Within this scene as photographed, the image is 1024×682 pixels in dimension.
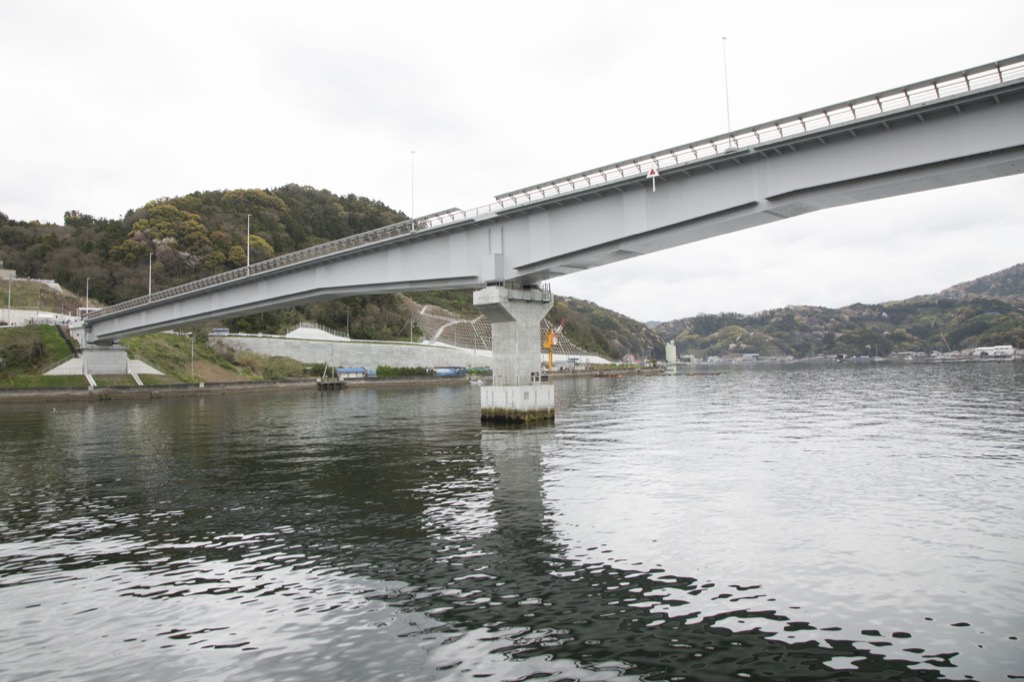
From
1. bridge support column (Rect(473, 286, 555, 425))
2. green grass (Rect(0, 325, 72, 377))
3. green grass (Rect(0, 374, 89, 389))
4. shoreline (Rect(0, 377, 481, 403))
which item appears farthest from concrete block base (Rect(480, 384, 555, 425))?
green grass (Rect(0, 325, 72, 377))

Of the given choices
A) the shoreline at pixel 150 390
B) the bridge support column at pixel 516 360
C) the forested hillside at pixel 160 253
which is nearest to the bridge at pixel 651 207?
the bridge support column at pixel 516 360

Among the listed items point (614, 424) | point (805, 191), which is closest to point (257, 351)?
point (614, 424)

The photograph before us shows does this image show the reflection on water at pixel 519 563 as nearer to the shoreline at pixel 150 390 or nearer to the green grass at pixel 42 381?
the shoreline at pixel 150 390

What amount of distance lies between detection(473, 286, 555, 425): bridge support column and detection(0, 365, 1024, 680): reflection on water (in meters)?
11.4

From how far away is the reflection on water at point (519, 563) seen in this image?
1005 centimetres

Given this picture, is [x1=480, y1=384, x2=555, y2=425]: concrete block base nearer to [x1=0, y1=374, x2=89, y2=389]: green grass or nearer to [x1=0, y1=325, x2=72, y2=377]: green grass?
[x1=0, y1=374, x2=89, y2=389]: green grass

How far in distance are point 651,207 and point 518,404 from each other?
52.8ft

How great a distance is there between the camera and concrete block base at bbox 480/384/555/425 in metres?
44.9

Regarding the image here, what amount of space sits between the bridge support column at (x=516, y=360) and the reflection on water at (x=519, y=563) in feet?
37.5

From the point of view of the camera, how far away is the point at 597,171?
38375 mm

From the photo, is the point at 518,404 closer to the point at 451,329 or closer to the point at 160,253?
the point at 160,253

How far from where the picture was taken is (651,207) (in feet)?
122

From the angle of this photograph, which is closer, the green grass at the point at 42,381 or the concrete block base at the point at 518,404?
the concrete block base at the point at 518,404

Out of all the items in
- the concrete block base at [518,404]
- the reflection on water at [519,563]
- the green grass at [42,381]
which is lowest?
the reflection on water at [519,563]
